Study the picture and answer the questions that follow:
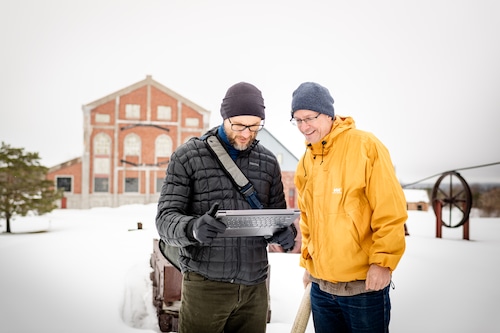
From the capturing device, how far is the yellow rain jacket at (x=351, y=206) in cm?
116

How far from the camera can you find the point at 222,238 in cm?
123

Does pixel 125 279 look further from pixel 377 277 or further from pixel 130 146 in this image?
pixel 377 277

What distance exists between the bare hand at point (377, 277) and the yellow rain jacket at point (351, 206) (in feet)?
0.07

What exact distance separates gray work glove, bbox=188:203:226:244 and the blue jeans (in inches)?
20.0

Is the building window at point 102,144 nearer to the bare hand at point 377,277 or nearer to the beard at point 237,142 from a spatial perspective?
the beard at point 237,142

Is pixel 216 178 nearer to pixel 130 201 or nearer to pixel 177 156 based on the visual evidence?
pixel 177 156

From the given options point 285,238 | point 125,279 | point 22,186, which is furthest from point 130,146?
point 285,238

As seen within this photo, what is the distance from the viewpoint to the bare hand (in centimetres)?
117

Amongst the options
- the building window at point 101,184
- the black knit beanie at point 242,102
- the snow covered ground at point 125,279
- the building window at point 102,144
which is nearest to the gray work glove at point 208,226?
the black knit beanie at point 242,102

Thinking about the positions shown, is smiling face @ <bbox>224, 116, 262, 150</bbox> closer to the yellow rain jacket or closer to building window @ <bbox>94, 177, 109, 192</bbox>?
the yellow rain jacket

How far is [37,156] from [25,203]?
0.45 meters

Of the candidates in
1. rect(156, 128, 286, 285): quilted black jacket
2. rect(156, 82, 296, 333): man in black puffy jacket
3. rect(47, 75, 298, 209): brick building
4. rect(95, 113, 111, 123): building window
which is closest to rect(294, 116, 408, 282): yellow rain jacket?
rect(156, 82, 296, 333): man in black puffy jacket

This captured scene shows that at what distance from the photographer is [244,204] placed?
4.13 feet

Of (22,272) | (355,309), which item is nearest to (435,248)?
(355,309)
